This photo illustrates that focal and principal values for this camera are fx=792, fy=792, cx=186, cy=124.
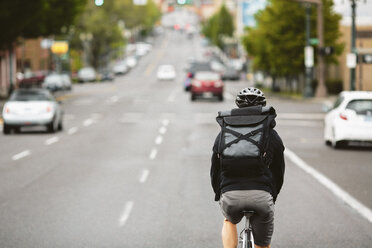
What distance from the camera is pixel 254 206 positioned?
5.68 m

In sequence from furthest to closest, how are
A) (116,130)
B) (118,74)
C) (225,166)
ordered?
(118,74), (116,130), (225,166)

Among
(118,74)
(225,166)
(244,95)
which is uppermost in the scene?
(244,95)

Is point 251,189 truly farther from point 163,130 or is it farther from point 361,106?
point 163,130

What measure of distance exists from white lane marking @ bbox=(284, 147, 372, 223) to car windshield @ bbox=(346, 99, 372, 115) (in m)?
2.22

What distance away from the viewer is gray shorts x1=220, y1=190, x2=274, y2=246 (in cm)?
567

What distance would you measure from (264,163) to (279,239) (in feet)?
13.8

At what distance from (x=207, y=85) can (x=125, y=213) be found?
3591cm

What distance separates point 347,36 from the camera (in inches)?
2365

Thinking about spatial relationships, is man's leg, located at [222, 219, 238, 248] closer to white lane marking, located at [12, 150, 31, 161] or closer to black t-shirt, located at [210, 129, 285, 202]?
black t-shirt, located at [210, 129, 285, 202]

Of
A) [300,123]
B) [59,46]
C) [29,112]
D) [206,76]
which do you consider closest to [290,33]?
[206,76]

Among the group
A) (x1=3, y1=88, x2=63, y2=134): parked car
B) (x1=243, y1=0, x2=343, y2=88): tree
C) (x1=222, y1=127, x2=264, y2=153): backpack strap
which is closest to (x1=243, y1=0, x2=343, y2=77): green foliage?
(x1=243, y1=0, x2=343, y2=88): tree

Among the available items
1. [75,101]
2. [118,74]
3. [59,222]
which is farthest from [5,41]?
[118,74]

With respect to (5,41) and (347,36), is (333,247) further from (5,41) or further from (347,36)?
(347,36)

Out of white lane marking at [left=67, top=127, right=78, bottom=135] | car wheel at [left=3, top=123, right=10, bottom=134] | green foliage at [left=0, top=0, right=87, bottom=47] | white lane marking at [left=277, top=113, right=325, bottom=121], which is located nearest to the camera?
car wheel at [left=3, top=123, right=10, bottom=134]
